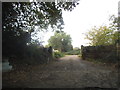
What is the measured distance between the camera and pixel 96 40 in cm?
880

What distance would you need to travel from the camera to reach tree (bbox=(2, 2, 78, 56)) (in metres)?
4.04

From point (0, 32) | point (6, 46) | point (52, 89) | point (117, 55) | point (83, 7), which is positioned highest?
point (83, 7)

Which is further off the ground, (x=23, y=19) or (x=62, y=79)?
(x=23, y=19)

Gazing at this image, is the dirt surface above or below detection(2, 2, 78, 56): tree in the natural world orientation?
below

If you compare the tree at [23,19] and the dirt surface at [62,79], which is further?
the tree at [23,19]

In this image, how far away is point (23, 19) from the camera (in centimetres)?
460

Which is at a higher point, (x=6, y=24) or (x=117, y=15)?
(x=117, y=15)

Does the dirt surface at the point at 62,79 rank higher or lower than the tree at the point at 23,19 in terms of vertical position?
lower

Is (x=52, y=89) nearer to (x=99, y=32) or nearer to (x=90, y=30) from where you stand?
(x=99, y=32)

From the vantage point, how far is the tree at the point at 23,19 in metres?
4.04

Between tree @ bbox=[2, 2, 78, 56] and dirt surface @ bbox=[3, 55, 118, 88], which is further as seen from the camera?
tree @ bbox=[2, 2, 78, 56]

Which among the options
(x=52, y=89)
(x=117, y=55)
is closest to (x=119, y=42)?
(x=117, y=55)

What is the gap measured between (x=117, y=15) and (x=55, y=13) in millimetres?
2865

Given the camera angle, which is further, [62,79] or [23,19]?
[23,19]
